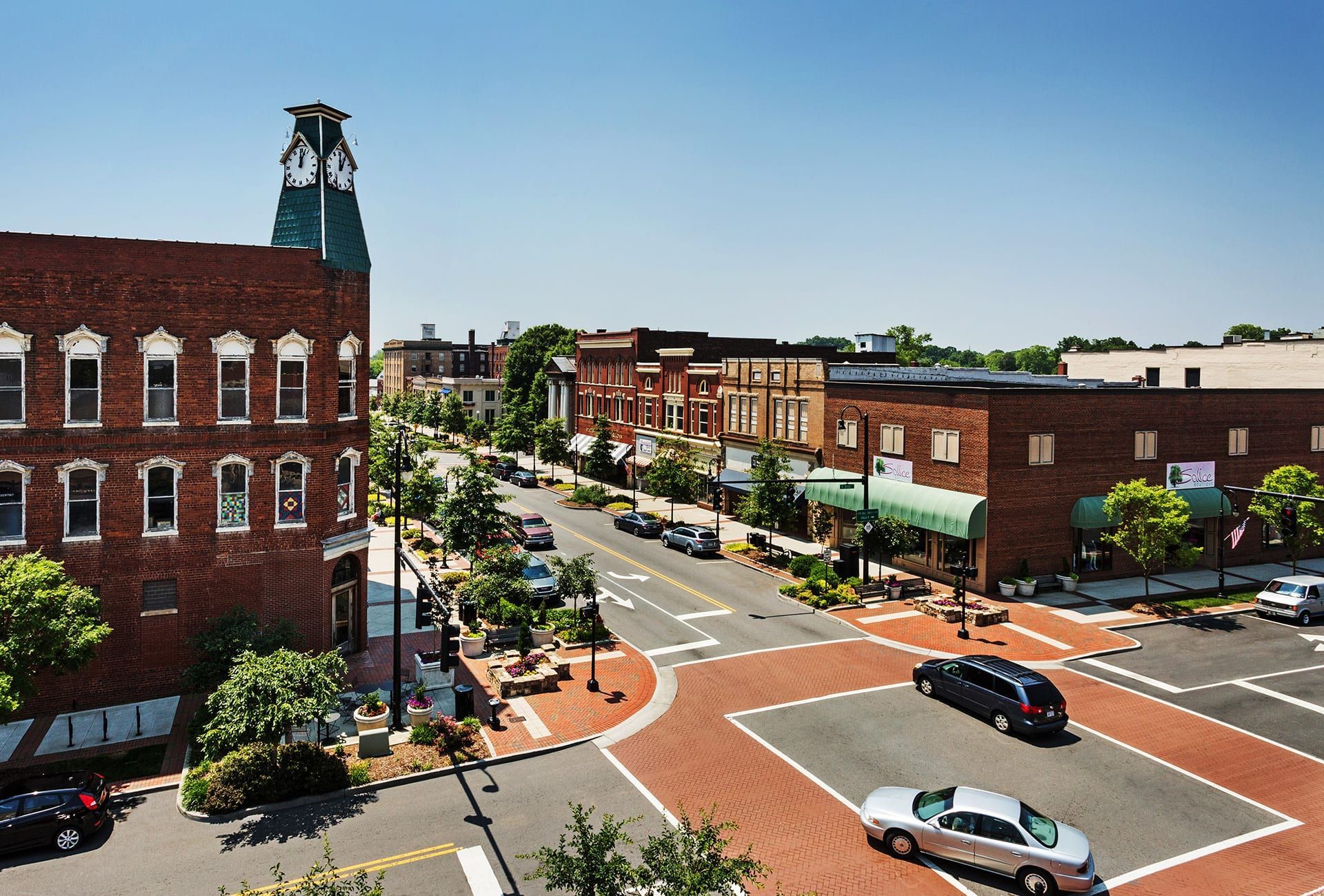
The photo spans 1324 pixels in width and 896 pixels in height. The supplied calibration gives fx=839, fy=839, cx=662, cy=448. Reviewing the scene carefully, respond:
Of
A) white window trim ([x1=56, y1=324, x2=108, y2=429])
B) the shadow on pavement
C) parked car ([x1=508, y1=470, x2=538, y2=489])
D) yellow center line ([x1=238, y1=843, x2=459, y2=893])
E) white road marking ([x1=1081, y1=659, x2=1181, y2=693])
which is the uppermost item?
white window trim ([x1=56, y1=324, x2=108, y2=429])

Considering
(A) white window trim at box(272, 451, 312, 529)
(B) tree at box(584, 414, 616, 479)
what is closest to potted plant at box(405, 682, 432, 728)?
(A) white window trim at box(272, 451, 312, 529)

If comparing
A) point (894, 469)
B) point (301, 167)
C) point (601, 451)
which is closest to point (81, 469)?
point (301, 167)

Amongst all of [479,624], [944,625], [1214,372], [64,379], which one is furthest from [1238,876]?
[1214,372]

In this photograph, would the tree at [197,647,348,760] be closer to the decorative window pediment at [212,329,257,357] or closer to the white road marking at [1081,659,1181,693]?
the decorative window pediment at [212,329,257,357]

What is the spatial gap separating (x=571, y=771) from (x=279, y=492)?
12392mm

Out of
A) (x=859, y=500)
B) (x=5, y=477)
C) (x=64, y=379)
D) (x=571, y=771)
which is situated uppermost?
(x=64, y=379)

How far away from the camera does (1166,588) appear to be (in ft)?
125

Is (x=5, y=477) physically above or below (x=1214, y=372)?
below

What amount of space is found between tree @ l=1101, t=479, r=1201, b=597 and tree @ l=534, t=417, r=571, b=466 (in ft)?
159

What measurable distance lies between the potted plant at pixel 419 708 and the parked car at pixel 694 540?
2372 centimetres

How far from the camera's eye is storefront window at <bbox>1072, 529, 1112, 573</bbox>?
38750 millimetres

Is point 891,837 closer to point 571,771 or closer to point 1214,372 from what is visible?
point 571,771

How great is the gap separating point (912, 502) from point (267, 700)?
29.4 m

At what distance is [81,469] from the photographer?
23188 mm
